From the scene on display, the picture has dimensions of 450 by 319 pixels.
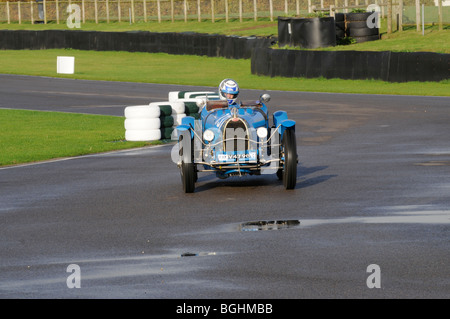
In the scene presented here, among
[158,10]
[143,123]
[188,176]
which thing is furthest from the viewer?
[158,10]

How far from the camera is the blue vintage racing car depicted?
12898 millimetres

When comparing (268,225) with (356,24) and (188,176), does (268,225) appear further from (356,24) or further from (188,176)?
(356,24)

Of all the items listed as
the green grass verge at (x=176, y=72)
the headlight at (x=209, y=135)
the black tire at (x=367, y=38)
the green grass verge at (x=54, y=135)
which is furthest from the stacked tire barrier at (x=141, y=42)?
the headlight at (x=209, y=135)

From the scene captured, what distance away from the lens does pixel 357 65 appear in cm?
3584

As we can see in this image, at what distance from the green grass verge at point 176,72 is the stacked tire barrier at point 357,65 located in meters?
0.25

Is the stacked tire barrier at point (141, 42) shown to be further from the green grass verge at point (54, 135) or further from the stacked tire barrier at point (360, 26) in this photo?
the green grass verge at point (54, 135)

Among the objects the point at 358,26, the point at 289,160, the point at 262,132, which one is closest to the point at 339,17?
the point at 358,26

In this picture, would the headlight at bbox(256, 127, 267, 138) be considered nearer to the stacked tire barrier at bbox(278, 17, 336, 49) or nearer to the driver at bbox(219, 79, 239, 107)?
the driver at bbox(219, 79, 239, 107)

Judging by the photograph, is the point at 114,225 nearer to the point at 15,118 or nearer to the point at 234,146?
the point at 234,146

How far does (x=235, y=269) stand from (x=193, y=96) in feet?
49.3

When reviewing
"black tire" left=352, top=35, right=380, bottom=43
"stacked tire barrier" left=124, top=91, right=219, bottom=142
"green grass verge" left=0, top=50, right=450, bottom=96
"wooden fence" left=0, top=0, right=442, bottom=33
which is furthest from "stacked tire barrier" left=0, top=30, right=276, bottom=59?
"stacked tire barrier" left=124, top=91, right=219, bottom=142

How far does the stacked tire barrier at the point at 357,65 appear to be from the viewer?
110 feet

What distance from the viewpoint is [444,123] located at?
2223 cm
